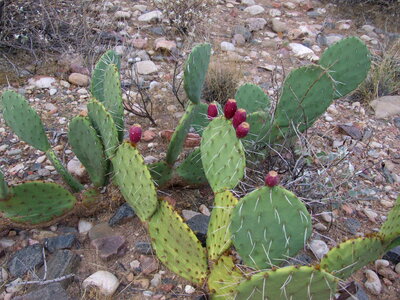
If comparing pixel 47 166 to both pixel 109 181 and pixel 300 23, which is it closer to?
pixel 109 181

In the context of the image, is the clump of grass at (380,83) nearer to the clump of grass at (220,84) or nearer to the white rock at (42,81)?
the clump of grass at (220,84)

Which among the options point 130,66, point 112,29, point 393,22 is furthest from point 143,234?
point 393,22

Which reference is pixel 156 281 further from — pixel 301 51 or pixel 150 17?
pixel 150 17

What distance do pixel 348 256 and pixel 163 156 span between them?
1.54 metres

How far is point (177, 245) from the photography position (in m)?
2.06

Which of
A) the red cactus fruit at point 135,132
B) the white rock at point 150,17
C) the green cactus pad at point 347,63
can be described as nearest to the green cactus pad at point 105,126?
the red cactus fruit at point 135,132

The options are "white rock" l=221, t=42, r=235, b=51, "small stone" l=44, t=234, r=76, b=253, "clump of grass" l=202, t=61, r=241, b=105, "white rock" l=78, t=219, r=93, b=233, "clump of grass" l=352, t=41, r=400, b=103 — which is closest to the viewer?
"small stone" l=44, t=234, r=76, b=253

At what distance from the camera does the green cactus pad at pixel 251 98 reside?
2855 mm

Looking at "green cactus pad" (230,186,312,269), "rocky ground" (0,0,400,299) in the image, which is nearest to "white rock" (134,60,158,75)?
"rocky ground" (0,0,400,299)

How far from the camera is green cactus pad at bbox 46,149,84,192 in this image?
2496 mm

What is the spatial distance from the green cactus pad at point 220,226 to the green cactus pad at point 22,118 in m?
1.07

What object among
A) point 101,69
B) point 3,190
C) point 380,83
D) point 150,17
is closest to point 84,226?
point 3,190

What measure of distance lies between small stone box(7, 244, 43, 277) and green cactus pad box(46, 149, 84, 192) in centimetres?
38

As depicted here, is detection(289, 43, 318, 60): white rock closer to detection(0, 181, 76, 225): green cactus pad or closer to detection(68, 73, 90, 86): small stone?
detection(68, 73, 90, 86): small stone
